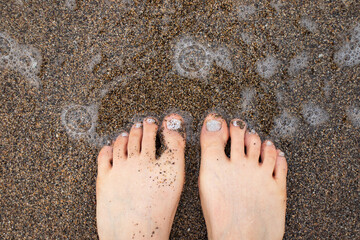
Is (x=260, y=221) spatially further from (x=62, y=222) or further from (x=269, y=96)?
(x=62, y=222)

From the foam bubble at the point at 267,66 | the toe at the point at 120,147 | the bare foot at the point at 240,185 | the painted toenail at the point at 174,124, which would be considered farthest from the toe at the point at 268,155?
the toe at the point at 120,147

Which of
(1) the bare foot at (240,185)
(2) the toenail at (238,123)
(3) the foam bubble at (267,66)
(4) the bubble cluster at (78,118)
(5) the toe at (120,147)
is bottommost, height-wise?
(1) the bare foot at (240,185)

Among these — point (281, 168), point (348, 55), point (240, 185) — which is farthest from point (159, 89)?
point (348, 55)

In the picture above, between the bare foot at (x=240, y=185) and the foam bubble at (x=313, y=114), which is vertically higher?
the foam bubble at (x=313, y=114)

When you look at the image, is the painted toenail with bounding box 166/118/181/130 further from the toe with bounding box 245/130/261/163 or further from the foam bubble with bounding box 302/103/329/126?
the foam bubble with bounding box 302/103/329/126

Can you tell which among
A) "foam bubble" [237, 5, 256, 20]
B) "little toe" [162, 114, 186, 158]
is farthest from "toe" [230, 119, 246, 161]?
"foam bubble" [237, 5, 256, 20]

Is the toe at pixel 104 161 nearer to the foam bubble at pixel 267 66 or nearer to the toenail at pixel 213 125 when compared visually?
the toenail at pixel 213 125

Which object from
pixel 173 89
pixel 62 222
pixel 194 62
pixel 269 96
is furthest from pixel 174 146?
pixel 62 222
